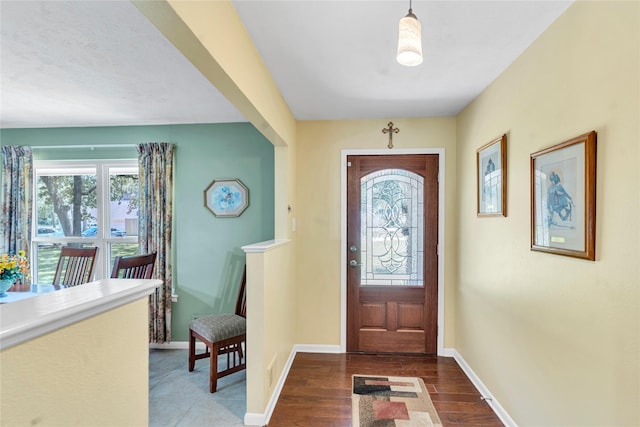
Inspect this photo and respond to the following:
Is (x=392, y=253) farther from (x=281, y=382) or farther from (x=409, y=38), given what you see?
(x=409, y=38)

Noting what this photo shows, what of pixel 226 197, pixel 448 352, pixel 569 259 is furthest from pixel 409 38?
pixel 448 352

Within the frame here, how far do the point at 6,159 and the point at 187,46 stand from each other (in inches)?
146

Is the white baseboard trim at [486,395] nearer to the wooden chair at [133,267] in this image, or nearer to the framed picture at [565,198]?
the framed picture at [565,198]

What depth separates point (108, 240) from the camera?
143 inches

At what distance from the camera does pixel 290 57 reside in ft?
6.90

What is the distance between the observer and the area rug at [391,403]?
7.25ft

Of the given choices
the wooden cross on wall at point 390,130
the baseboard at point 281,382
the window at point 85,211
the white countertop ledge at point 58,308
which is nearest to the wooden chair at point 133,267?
the window at point 85,211

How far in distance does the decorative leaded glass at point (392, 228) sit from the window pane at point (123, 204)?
8.27ft

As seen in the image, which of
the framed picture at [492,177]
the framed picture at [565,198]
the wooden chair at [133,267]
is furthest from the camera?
the wooden chair at [133,267]

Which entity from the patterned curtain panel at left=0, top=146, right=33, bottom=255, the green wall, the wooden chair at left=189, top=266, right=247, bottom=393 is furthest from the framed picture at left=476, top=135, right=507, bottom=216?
the patterned curtain panel at left=0, top=146, right=33, bottom=255

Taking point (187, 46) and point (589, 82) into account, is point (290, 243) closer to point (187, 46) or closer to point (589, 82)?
point (187, 46)

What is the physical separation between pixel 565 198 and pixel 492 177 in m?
0.88

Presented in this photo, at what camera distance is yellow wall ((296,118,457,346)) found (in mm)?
3387

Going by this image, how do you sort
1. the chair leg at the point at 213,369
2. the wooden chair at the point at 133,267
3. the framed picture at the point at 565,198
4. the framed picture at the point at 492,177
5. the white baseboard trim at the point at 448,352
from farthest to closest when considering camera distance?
1. the white baseboard trim at the point at 448,352
2. the wooden chair at the point at 133,267
3. the chair leg at the point at 213,369
4. the framed picture at the point at 492,177
5. the framed picture at the point at 565,198
